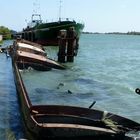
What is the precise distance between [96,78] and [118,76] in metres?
3.57

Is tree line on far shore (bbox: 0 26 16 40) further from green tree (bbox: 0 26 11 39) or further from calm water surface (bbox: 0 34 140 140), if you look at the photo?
calm water surface (bbox: 0 34 140 140)

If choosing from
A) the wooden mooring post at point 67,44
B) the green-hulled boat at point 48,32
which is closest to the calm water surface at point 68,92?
the wooden mooring post at point 67,44

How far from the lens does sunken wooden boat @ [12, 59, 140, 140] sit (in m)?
12.9

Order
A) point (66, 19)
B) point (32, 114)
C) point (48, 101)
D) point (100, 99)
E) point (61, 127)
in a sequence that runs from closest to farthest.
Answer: point (61, 127) → point (32, 114) → point (48, 101) → point (100, 99) → point (66, 19)

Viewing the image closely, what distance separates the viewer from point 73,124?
43.9ft

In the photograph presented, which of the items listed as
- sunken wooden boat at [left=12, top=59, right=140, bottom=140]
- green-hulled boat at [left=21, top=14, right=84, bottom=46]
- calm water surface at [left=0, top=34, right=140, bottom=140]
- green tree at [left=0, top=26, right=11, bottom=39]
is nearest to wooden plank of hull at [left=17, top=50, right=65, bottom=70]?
calm water surface at [left=0, top=34, right=140, bottom=140]

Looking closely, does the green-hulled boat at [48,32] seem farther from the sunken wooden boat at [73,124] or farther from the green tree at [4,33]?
the sunken wooden boat at [73,124]

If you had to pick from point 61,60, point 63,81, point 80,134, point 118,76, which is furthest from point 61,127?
point 61,60

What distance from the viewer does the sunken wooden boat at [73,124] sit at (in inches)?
506

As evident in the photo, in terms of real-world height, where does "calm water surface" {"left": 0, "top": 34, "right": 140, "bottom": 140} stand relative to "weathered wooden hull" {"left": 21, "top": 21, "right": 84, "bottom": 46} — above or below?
below

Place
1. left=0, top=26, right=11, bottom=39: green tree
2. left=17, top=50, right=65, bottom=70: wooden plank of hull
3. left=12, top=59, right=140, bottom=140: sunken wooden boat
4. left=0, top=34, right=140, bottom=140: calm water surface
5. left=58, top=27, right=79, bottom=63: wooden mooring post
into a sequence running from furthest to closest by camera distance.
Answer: left=0, top=26, right=11, bottom=39: green tree, left=58, top=27, right=79, bottom=63: wooden mooring post, left=17, top=50, right=65, bottom=70: wooden plank of hull, left=0, top=34, right=140, bottom=140: calm water surface, left=12, top=59, right=140, bottom=140: sunken wooden boat

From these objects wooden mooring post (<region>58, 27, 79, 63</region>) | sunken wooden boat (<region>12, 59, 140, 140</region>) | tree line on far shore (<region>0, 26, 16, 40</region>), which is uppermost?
wooden mooring post (<region>58, 27, 79, 63</region>)

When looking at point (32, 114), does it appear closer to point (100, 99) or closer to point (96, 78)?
point (100, 99)

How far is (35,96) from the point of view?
22781mm
